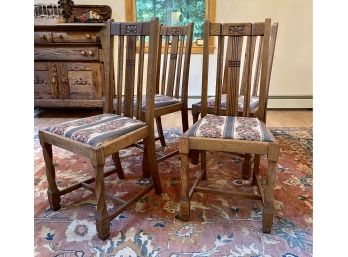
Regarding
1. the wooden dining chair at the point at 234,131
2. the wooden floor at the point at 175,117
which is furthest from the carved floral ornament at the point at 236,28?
the wooden floor at the point at 175,117

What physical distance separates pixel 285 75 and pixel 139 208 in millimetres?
2867

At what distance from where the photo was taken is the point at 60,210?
Result: 153 centimetres

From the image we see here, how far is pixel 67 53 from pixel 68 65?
128 millimetres

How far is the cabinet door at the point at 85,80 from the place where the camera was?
314cm

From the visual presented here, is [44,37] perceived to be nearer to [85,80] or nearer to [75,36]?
[75,36]

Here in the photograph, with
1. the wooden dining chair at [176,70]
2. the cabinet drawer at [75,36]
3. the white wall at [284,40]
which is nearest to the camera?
the wooden dining chair at [176,70]

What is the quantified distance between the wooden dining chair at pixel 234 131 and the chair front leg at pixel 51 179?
0.67m

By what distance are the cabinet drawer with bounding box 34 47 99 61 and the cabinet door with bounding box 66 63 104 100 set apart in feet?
0.25

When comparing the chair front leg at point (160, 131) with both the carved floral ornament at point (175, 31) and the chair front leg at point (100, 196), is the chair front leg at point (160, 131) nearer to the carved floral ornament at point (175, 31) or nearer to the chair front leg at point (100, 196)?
the carved floral ornament at point (175, 31)

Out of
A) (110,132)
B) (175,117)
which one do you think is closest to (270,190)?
(110,132)

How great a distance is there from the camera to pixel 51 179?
149 centimetres
